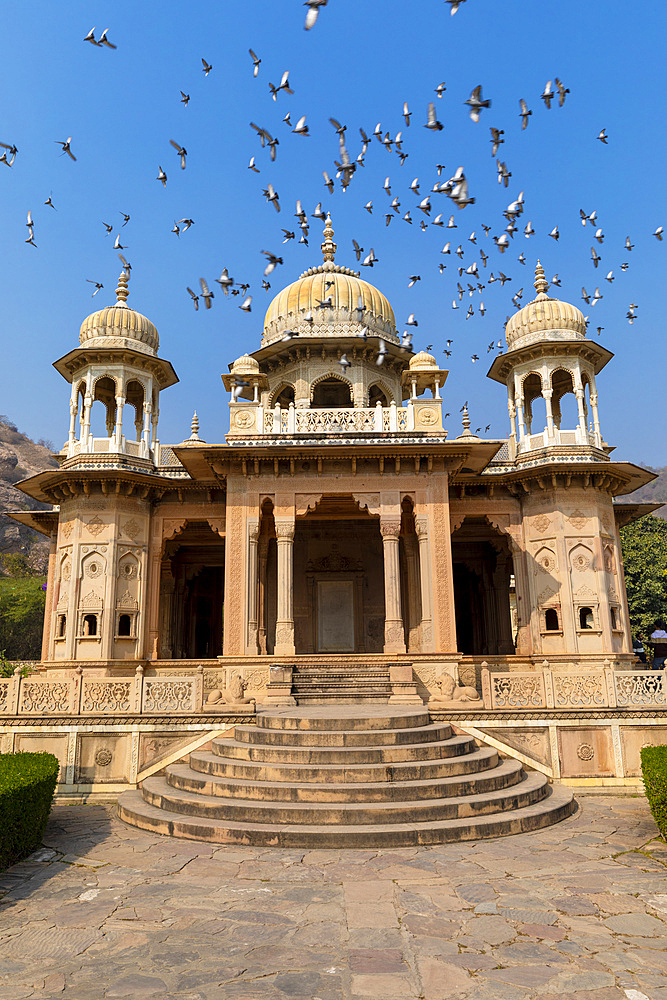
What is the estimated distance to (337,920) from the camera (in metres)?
5.75

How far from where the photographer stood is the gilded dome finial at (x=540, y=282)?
20.9m

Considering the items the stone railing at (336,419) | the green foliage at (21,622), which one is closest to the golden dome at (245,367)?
the stone railing at (336,419)

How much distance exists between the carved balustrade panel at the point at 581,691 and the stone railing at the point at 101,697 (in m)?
6.36

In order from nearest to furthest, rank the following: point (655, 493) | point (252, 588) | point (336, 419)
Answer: point (252, 588) < point (336, 419) < point (655, 493)

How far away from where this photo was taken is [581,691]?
12.0 m

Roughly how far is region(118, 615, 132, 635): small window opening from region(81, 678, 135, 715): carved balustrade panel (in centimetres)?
643

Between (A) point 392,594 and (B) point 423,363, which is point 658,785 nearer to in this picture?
(A) point 392,594

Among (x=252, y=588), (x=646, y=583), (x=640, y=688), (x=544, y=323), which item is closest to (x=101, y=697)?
(x=252, y=588)

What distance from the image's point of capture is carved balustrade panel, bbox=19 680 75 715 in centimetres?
1188

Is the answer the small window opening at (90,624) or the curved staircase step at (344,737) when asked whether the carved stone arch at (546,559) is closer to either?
the curved staircase step at (344,737)

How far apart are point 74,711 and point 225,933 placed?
7248mm

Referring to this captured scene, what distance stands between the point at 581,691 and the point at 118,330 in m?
15.7

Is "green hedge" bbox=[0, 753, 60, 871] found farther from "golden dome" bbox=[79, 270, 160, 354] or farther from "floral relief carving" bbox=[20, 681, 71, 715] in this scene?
"golden dome" bbox=[79, 270, 160, 354]

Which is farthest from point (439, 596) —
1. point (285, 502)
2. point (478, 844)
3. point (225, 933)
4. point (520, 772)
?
point (225, 933)
